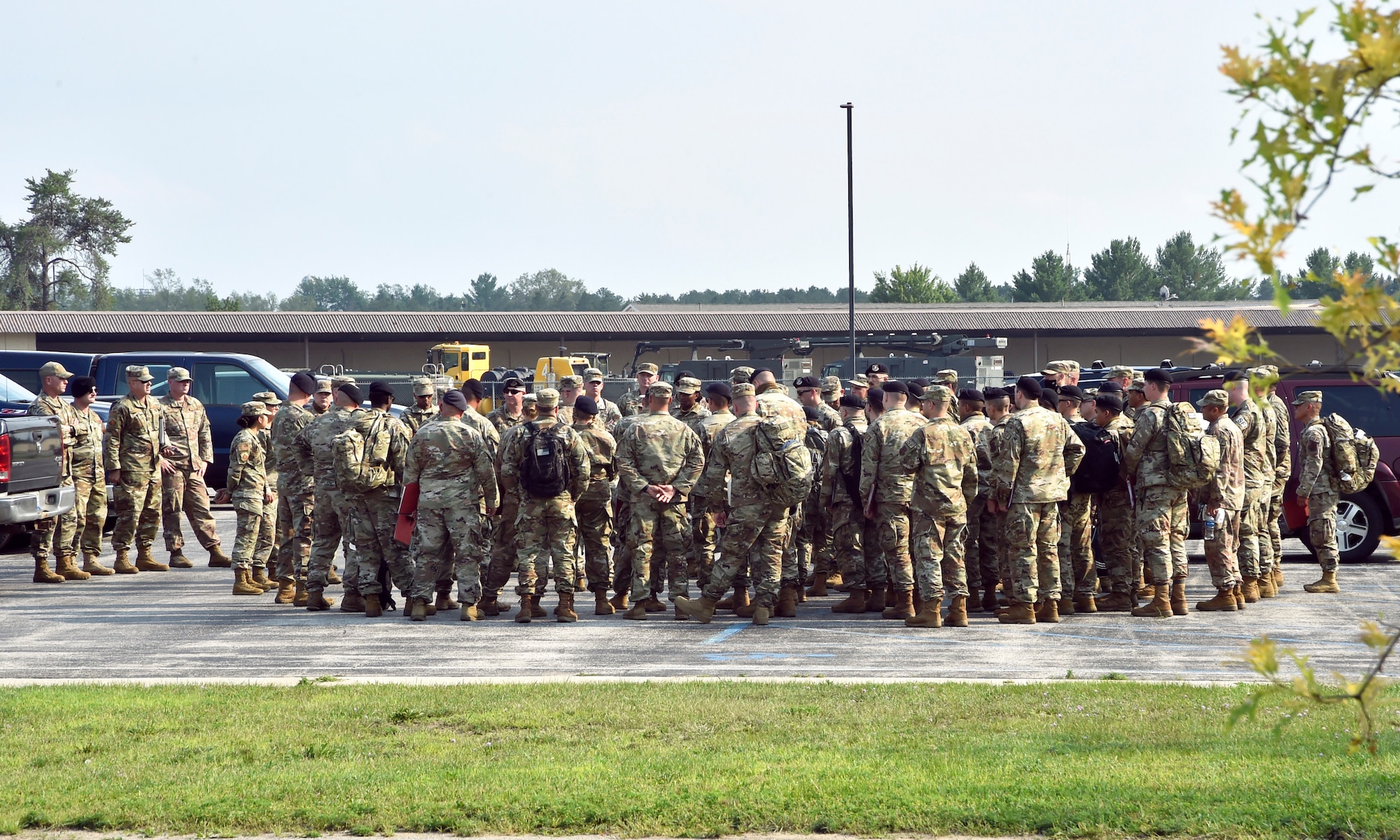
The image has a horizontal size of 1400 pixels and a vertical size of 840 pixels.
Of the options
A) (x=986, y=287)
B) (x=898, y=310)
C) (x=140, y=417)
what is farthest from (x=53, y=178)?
(x=140, y=417)

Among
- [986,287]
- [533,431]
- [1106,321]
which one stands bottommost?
[533,431]

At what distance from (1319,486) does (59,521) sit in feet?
39.0

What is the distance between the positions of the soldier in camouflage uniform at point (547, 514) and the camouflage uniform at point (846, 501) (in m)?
2.13

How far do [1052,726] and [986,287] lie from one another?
112 metres

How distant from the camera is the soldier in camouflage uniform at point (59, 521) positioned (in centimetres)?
1337

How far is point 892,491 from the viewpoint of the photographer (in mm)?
10766

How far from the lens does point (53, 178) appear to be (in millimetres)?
83062

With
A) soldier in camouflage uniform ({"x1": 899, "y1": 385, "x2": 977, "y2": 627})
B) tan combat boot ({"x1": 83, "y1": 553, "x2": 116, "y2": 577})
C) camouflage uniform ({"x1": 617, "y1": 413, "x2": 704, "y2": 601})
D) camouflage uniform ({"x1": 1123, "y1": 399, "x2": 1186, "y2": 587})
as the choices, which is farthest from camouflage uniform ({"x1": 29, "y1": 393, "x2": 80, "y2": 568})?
camouflage uniform ({"x1": 1123, "y1": 399, "x2": 1186, "y2": 587})

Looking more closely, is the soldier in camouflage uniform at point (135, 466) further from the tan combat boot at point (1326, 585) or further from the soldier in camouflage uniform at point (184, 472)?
the tan combat boot at point (1326, 585)

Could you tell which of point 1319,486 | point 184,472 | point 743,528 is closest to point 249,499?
point 184,472

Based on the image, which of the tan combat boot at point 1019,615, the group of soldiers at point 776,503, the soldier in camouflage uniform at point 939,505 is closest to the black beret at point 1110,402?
the group of soldiers at point 776,503

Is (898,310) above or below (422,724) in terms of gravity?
above

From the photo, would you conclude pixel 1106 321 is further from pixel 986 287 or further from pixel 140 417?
pixel 986 287

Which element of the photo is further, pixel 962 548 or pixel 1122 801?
pixel 962 548
